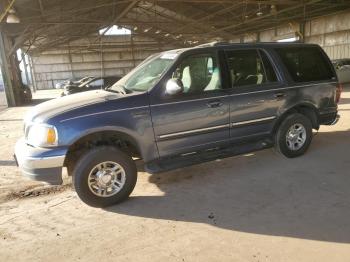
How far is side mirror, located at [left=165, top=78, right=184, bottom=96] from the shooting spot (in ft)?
13.7

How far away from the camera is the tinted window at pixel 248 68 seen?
4840 millimetres

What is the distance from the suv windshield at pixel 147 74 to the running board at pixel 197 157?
103cm

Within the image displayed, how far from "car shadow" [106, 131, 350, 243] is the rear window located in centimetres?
140

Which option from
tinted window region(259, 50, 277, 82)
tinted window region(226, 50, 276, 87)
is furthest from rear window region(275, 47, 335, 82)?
tinted window region(226, 50, 276, 87)

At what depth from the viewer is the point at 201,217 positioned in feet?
12.4

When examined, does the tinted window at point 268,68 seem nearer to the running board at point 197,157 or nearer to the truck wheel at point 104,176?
the running board at point 197,157

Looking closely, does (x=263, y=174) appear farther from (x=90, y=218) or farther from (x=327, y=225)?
(x=90, y=218)

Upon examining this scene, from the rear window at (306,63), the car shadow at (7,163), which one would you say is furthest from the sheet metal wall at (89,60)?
the rear window at (306,63)

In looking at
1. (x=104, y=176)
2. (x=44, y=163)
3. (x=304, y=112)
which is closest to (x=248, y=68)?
(x=304, y=112)

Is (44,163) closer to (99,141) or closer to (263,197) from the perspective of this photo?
(99,141)

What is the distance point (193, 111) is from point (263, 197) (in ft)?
4.84

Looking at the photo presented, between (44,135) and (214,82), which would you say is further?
(214,82)

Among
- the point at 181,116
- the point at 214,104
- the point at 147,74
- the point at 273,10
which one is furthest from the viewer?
the point at 273,10

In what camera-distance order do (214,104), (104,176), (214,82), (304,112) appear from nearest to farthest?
(104,176)
(214,104)
(214,82)
(304,112)
